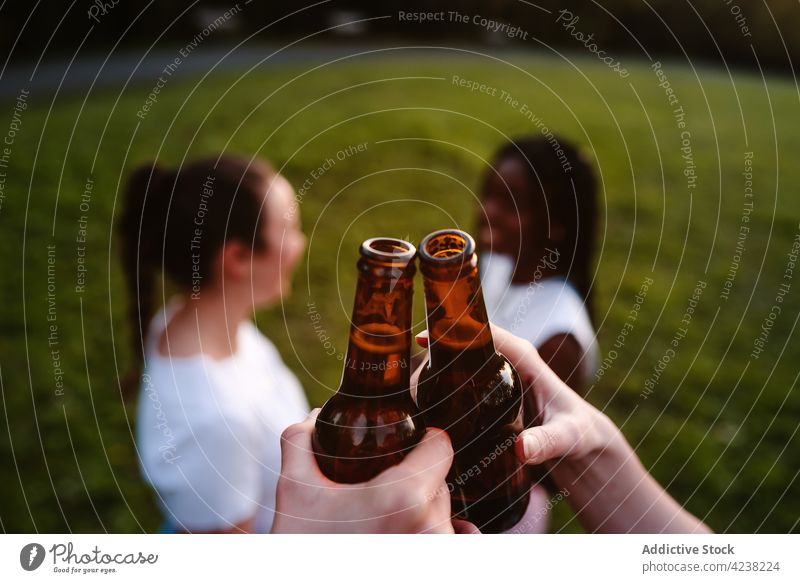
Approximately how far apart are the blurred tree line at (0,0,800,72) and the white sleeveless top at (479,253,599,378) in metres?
0.28

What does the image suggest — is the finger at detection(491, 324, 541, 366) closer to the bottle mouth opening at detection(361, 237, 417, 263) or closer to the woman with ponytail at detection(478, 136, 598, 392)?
the bottle mouth opening at detection(361, 237, 417, 263)

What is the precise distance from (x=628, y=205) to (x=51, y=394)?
4.10ft

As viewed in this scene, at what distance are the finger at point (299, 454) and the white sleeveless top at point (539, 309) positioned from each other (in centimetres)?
19

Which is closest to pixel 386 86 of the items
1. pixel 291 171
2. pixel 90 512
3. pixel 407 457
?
pixel 291 171

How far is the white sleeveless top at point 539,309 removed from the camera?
0.50 metres

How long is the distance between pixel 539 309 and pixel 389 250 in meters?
0.25

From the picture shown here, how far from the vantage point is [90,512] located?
89 centimetres

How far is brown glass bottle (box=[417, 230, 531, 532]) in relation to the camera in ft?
1.03

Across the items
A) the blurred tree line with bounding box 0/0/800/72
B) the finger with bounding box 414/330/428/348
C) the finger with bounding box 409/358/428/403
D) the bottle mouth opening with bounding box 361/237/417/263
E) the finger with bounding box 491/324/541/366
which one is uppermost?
the blurred tree line with bounding box 0/0/800/72

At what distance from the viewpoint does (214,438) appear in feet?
2.09

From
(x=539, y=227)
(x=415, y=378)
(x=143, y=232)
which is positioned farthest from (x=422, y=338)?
(x=143, y=232)

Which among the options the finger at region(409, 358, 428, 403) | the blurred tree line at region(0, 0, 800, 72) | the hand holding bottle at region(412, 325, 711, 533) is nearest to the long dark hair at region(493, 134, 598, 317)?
the blurred tree line at region(0, 0, 800, 72)

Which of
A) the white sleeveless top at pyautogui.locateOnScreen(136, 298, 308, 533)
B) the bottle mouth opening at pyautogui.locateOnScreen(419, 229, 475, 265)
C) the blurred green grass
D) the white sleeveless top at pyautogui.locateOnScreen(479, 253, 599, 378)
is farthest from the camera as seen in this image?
the blurred green grass

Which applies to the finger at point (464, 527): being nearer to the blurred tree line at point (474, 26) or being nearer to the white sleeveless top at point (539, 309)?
the white sleeveless top at point (539, 309)
